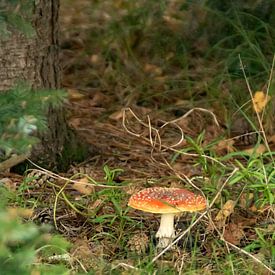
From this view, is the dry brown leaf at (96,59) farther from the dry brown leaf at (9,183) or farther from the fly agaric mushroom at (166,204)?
the fly agaric mushroom at (166,204)

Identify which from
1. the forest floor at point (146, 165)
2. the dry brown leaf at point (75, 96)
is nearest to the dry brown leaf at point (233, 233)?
the forest floor at point (146, 165)

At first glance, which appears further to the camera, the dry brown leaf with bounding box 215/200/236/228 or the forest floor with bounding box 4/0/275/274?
the dry brown leaf with bounding box 215/200/236/228

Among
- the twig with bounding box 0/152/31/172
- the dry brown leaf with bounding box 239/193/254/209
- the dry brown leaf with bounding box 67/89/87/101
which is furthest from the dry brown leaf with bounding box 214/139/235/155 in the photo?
the dry brown leaf with bounding box 67/89/87/101

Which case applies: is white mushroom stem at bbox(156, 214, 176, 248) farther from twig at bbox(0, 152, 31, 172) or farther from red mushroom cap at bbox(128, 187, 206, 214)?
twig at bbox(0, 152, 31, 172)

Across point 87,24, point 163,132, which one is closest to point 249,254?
point 163,132

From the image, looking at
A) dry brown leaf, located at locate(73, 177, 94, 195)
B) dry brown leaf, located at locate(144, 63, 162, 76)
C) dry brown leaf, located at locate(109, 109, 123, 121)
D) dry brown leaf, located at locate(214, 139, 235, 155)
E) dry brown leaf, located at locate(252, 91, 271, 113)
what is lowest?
dry brown leaf, located at locate(109, 109, 123, 121)

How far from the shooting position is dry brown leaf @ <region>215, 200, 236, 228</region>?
403cm

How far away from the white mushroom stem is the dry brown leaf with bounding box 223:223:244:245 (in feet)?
0.93

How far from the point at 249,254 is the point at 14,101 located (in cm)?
126

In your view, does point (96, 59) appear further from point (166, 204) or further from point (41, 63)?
point (166, 204)

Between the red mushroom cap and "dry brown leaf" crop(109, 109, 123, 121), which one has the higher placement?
the red mushroom cap

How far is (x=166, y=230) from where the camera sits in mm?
3852

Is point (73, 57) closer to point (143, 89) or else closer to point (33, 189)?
point (143, 89)

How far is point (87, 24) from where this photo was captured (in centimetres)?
726
